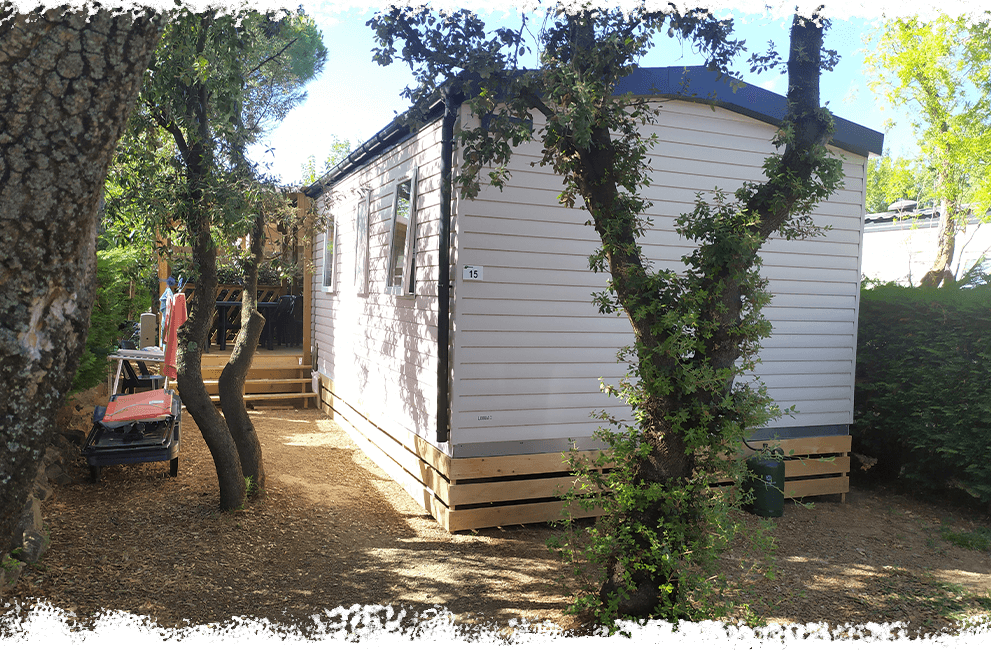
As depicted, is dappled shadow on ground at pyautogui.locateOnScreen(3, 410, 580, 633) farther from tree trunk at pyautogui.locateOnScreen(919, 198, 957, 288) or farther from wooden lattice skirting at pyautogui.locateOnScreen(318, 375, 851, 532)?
tree trunk at pyautogui.locateOnScreen(919, 198, 957, 288)

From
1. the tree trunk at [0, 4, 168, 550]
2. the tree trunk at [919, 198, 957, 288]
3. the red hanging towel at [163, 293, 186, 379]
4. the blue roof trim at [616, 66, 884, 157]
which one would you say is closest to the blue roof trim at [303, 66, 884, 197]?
the blue roof trim at [616, 66, 884, 157]

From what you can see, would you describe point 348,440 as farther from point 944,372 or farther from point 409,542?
point 944,372

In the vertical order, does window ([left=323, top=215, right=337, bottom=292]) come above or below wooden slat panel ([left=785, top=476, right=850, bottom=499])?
above

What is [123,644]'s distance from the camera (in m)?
3.18

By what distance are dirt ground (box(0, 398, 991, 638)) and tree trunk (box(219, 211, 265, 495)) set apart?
1.13 ft

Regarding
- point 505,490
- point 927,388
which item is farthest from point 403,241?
point 927,388

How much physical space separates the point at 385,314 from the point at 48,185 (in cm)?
506

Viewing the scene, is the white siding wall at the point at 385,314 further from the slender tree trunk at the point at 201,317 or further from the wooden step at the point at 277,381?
the slender tree trunk at the point at 201,317

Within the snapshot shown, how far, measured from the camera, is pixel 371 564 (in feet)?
14.9

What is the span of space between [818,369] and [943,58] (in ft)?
41.3

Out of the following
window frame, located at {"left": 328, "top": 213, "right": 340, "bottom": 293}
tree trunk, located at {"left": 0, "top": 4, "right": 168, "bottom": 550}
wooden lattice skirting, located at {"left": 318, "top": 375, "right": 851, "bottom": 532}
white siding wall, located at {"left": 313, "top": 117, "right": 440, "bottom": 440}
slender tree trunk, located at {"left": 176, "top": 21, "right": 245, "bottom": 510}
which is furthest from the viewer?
window frame, located at {"left": 328, "top": 213, "right": 340, "bottom": 293}

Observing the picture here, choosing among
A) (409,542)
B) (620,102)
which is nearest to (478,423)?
(409,542)

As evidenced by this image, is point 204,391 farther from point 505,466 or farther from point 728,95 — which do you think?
point 728,95

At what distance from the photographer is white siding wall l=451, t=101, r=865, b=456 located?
17.0 ft
